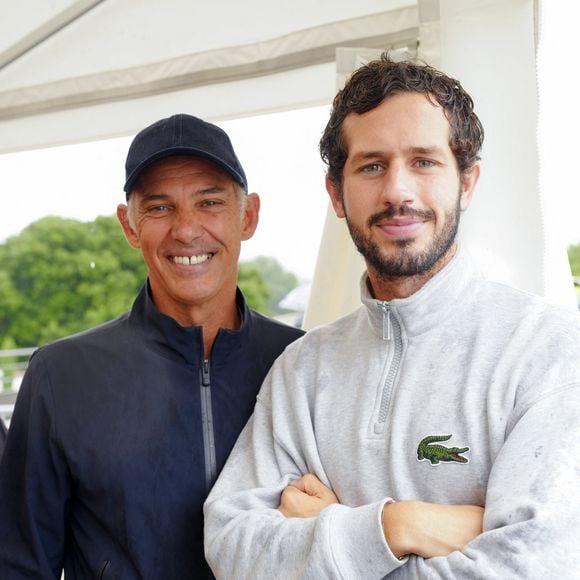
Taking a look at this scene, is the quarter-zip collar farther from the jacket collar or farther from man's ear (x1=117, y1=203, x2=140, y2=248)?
man's ear (x1=117, y1=203, x2=140, y2=248)

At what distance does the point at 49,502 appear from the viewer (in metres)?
1.59

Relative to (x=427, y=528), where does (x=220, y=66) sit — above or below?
above

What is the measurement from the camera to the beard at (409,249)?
1.27 meters

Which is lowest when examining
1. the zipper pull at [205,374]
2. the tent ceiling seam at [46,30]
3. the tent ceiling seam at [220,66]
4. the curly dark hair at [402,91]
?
the zipper pull at [205,374]

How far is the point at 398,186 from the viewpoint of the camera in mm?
1263

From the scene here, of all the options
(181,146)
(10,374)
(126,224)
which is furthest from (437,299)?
(10,374)

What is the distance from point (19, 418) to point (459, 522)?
0.95m

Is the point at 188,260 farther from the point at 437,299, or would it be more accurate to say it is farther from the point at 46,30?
the point at 46,30

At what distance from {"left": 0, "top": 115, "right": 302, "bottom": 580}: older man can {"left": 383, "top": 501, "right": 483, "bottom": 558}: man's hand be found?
0.54 metres

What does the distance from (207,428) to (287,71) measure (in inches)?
40.1

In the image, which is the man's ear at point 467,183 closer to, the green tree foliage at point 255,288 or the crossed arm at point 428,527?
the crossed arm at point 428,527

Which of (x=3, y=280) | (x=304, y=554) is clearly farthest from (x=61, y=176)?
(x=304, y=554)

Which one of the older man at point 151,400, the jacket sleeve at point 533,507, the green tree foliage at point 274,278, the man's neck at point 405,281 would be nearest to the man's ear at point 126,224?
the older man at point 151,400

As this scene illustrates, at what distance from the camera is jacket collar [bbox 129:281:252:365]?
5.32 ft
